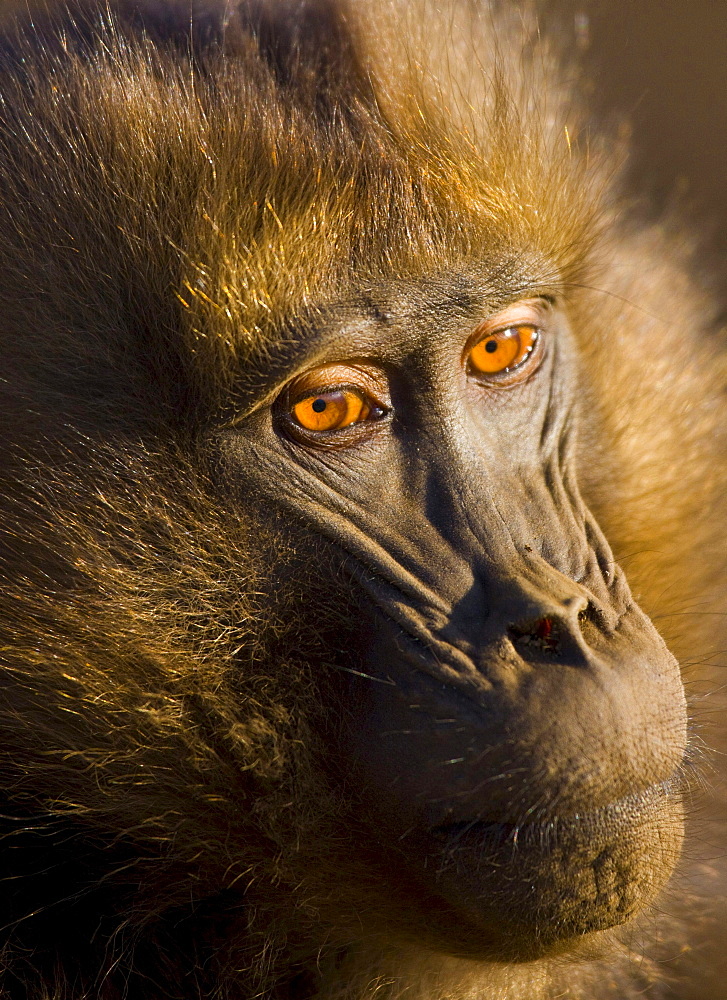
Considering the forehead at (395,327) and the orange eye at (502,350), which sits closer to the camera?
the forehead at (395,327)

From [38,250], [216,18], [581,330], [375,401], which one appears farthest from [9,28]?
[581,330]

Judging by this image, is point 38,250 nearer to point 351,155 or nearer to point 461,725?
point 351,155

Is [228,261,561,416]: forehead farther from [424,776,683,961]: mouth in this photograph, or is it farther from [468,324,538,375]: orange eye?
[424,776,683,961]: mouth

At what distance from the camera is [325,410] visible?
Answer: 7.54ft

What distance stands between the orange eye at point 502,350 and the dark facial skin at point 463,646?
0.07 metres

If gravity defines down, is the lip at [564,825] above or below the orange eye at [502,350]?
below

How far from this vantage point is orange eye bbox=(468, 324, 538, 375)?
2523 mm

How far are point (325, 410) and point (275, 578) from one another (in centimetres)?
34

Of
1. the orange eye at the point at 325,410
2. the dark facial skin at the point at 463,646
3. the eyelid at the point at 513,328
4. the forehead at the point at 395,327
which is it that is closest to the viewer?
the dark facial skin at the point at 463,646

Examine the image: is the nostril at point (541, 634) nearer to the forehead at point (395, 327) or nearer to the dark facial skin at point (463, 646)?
the dark facial skin at point (463, 646)

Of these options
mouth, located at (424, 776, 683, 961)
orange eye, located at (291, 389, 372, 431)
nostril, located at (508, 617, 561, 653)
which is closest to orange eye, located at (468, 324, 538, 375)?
orange eye, located at (291, 389, 372, 431)

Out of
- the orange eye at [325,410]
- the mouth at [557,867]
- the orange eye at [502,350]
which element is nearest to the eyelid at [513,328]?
the orange eye at [502,350]

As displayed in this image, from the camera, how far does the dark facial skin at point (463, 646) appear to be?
2012 millimetres

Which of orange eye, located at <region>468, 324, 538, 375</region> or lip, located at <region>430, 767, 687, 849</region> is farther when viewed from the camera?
orange eye, located at <region>468, 324, 538, 375</region>
